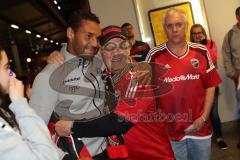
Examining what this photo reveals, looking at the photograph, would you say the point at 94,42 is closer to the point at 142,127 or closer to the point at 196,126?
the point at 142,127

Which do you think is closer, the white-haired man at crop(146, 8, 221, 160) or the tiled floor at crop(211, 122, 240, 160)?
the white-haired man at crop(146, 8, 221, 160)

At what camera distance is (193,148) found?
3510mm

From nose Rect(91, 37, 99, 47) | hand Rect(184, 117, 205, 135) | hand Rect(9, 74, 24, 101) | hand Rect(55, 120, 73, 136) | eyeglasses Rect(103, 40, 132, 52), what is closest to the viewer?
hand Rect(9, 74, 24, 101)

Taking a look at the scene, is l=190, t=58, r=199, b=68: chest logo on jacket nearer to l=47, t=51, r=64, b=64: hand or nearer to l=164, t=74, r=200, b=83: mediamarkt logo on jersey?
A: l=164, t=74, r=200, b=83: mediamarkt logo on jersey

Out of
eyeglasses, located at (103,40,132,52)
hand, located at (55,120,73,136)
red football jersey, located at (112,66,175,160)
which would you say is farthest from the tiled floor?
hand, located at (55,120,73,136)

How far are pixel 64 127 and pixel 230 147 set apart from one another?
12.5 ft

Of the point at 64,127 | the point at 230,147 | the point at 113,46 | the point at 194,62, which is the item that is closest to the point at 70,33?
the point at 113,46

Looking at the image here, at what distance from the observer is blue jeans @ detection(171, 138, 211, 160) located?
136 inches

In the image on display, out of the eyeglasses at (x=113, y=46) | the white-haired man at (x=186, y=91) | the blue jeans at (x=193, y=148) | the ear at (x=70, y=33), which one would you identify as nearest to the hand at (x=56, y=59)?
the ear at (x=70, y=33)

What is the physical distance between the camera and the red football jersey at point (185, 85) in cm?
339

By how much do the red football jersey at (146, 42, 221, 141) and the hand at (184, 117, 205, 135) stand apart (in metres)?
0.04

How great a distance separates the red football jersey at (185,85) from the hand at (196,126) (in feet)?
0.13

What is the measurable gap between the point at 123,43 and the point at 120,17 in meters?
4.11

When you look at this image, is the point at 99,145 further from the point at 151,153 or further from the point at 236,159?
the point at 236,159
